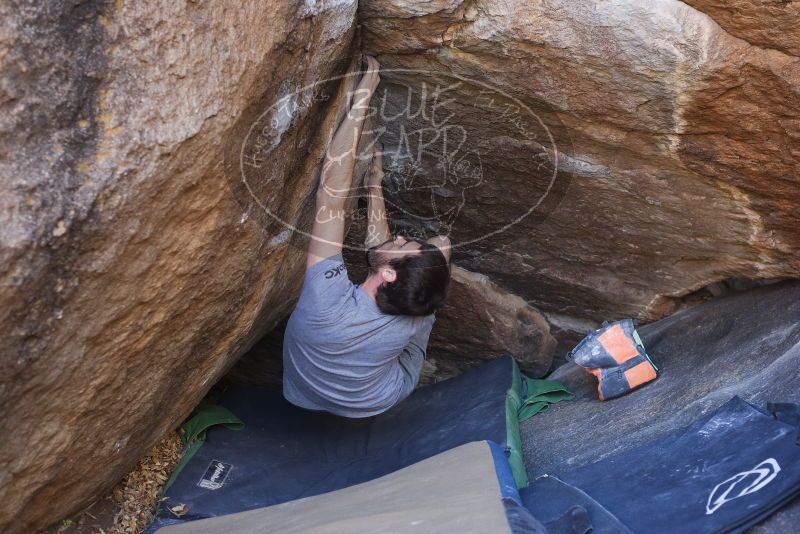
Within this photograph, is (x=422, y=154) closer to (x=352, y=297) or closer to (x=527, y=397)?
(x=352, y=297)

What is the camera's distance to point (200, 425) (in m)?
2.94

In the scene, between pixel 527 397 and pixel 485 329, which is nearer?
pixel 527 397

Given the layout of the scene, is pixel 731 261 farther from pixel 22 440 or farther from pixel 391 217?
pixel 22 440

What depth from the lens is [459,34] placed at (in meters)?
2.17

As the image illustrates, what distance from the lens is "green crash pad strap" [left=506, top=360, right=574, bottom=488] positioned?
282 centimetres

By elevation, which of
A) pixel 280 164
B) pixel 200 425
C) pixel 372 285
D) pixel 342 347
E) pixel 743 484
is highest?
pixel 280 164

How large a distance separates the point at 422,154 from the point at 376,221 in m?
0.29

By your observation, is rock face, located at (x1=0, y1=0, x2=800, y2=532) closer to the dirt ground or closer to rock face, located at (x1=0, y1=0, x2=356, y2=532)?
rock face, located at (x1=0, y1=0, x2=356, y2=532)

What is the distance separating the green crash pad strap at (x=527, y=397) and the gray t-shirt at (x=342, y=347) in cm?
39

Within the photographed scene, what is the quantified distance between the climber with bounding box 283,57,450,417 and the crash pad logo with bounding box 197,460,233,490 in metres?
0.41

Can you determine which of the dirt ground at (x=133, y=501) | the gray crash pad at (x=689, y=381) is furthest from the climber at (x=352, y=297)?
the gray crash pad at (x=689, y=381)

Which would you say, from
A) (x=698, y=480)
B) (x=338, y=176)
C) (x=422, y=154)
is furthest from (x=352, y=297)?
(x=698, y=480)

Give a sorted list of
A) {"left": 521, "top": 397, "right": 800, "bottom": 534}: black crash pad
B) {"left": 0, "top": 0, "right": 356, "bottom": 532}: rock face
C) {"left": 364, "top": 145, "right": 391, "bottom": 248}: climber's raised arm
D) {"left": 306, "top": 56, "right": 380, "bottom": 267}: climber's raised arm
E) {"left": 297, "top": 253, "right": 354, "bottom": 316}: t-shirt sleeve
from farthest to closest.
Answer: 1. {"left": 364, "top": 145, "right": 391, "bottom": 248}: climber's raised arm
2. {"left": 297, "top": 253, "right": 354, "bottom": 316}: t-shirt sleeve
3. {"left": 306, "top": 56, "right": 380, "bottom": 267}: climber's raised arm
4. {"left": 521, "top": 397, "right": 800, "bottom": 534}: black crash pad
5. {"left": 0, "top": 0, "right": 356, "bottom": 532}: rock face

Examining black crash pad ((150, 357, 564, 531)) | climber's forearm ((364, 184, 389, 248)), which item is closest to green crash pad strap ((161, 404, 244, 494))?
black crash pad ((150, 357, 564, 531))
